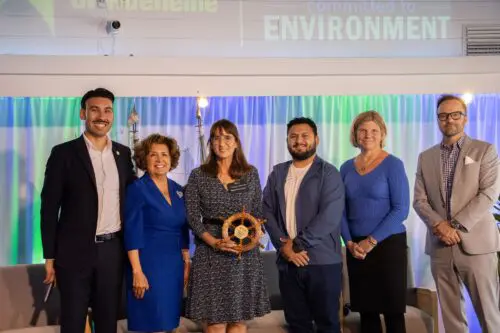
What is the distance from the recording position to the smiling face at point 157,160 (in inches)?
120

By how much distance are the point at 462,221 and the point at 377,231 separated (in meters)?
0.50

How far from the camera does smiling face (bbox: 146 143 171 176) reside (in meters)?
3.04

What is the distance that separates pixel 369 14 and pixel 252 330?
9.36ft

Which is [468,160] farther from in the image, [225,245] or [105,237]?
[105,237]

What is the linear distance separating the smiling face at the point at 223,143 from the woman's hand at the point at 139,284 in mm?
765

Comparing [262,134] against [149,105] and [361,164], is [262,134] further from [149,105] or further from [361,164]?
[361,164]

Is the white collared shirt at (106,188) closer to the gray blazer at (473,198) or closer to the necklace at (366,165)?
the necklace at (366,165)

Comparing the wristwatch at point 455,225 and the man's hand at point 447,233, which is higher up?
the wristwatch at point 455,225

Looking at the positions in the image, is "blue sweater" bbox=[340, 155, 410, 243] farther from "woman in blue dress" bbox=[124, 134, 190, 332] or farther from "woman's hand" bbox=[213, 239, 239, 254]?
"woman in blue dress" bbox=[124, 134, 190, 332]

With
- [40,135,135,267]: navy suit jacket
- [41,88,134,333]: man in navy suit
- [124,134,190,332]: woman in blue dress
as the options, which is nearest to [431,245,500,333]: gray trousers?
[124,134,190,332]: woman in blue dress

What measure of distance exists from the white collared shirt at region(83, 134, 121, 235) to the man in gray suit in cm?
183

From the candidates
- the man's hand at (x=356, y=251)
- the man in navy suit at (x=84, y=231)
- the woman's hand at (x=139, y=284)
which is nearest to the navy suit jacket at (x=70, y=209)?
the man in navy suit at (x=84, y=231)

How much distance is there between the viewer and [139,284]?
2.92 m

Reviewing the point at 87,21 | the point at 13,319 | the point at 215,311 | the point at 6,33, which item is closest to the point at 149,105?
the point at 87,21
